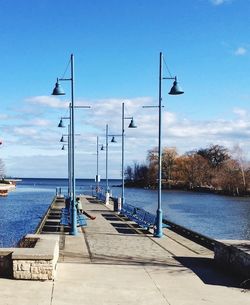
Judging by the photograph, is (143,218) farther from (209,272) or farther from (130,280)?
(130,280)

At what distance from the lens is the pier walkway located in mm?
9555

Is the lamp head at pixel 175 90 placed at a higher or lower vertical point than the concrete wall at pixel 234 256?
higher

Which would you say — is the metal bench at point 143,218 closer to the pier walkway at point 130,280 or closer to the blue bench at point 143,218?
the blue bench at point 143,218

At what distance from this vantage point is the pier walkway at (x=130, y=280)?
9555 millimetres

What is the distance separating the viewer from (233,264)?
12758mm

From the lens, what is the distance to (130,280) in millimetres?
11367

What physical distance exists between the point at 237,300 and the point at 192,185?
506 ft

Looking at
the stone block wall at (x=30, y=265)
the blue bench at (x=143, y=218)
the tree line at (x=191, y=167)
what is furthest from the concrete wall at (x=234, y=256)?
the tree line at (x=191, y=167)

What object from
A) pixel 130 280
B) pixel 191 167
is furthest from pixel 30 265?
pixel 191 167

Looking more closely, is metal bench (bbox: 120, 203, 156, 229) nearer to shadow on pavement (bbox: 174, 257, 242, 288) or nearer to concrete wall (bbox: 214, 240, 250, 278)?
shadow on pavement (bbox: 174, 257, 242, 288)

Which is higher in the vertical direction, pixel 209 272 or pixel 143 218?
pixel 143 218

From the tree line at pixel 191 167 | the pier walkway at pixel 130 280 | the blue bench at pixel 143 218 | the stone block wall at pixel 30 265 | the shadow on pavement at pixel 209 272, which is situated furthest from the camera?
the tree line at pixel 191 167

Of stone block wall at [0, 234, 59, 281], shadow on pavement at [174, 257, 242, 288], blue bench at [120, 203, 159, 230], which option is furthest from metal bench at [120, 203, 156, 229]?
stone block wall at [0, 234, 59, 281]

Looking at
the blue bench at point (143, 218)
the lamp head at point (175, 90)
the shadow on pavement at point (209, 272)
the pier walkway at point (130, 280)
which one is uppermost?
the lamp head at point (175, 90)
